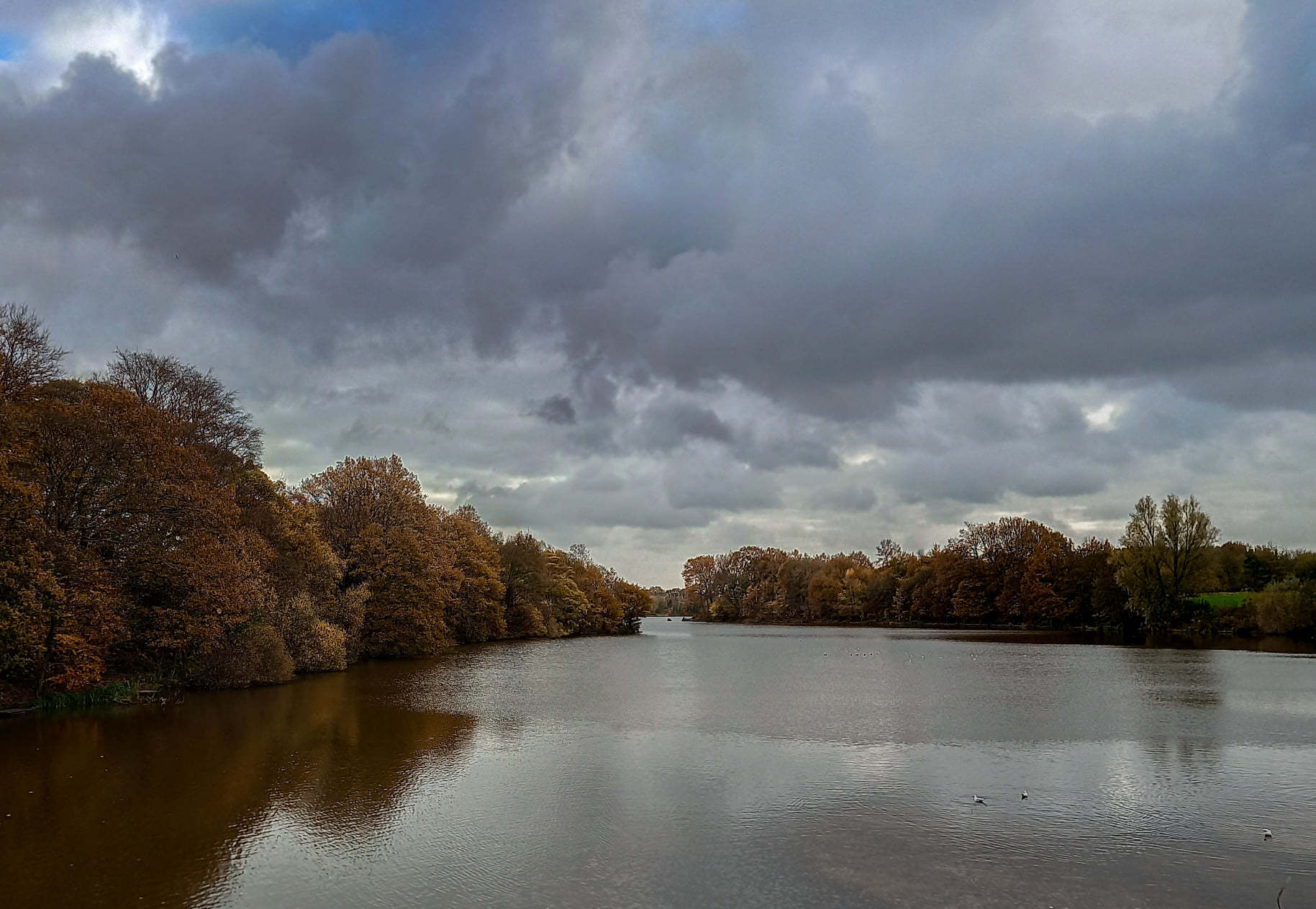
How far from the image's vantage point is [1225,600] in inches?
3130

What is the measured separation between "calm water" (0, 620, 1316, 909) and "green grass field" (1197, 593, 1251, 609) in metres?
55.6

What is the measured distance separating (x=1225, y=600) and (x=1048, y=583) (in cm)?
1957

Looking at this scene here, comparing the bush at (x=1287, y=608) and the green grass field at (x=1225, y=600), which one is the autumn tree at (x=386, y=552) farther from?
the green grass field at (x=1225, y=600)

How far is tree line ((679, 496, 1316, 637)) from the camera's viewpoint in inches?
2948

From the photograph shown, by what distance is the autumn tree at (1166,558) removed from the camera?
251 ft

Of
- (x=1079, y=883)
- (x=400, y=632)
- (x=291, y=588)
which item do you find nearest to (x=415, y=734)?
(x=1079, y=883)

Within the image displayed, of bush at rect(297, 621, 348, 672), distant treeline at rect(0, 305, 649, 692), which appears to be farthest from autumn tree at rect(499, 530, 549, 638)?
bush at rect(297, 621, 348, 672)

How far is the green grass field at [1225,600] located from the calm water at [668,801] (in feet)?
182

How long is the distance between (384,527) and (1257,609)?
7300 cm

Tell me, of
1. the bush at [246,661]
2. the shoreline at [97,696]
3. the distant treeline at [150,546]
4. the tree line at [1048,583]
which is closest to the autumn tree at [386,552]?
the distant treeline at [150,546]

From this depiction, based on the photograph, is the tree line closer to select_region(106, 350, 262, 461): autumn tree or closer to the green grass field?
the green grass field

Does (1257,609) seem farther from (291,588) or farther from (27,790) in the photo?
(27,790)

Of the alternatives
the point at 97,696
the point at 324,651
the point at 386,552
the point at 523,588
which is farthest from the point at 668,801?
the point at 523,588

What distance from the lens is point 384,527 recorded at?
5575 cm
